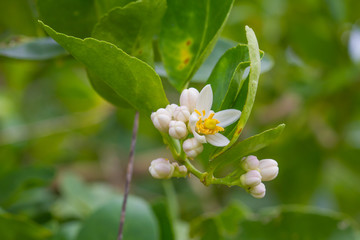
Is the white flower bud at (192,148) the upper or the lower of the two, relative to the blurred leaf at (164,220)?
upper

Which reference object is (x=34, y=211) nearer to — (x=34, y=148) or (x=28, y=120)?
(x=34, y=148)

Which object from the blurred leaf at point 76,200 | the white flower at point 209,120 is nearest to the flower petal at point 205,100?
the white flower at point 209,120

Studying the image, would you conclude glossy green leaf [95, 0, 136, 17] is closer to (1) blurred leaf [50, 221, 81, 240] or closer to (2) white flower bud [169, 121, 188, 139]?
(2) white flower bud [169, 121, 188, 139]

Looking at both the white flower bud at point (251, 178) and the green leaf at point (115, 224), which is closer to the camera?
the white flower bud at point (251, 178)

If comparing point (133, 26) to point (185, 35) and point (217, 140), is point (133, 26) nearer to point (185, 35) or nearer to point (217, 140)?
point (185, 35)

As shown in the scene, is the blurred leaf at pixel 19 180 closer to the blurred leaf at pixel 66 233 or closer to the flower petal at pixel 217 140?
the blurred leaf at pixel 66 233

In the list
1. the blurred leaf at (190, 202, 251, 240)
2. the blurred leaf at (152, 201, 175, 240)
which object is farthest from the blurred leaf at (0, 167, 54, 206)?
the blurred leaf at (190, 202, 251, 240)

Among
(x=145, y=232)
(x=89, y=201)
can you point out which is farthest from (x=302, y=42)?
(x=145, y=232)

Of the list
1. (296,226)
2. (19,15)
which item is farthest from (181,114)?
(19,15)
